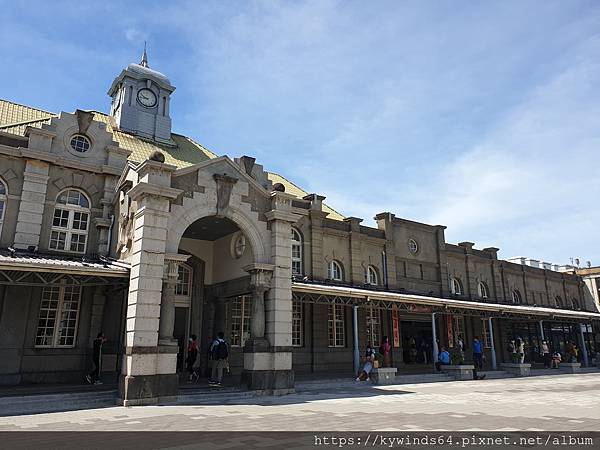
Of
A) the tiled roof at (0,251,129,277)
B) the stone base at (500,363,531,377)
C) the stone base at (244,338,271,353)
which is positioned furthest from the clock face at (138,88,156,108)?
the stone base at (500,363,531,377)

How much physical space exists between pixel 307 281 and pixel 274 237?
596 cm

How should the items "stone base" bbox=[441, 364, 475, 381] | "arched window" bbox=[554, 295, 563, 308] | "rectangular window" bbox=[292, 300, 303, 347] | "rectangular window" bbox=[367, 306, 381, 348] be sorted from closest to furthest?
1. "stone base" bbox=[441, 364, 475, 381]
2. "rectangular window" bbox=[292, 300, 303, 347]
3. "rectangular window" bbox=[367, 306, 381, 348]
4. "arched window" bbox=[554, 295, 563, 308]

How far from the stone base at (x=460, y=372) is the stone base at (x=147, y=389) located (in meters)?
13.2

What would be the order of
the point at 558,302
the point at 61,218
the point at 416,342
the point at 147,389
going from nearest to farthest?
1. the point at 147,389
2. the point at 61,218
3. the point at 416,342
4. the point at 558,302

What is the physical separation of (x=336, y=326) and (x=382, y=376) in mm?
4906

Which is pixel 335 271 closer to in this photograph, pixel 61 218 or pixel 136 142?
pixel 136 142

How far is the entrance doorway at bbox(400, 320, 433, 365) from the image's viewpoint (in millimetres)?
25422

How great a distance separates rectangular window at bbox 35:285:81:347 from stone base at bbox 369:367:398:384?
35.8 feet

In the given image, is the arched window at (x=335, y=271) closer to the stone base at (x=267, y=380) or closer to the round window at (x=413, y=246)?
the round window at (x=413, y=246)

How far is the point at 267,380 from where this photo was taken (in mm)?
13859

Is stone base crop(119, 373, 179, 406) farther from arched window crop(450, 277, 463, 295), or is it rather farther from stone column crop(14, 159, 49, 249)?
arched window crop(450, 277, 463, 295)

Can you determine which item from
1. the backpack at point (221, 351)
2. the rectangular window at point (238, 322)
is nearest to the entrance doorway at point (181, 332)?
the rectangular window at point (238, 322)

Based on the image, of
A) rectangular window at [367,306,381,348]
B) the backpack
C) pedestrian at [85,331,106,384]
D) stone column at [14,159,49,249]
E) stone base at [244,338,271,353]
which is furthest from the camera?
rectangular window at [367,306,381,348]

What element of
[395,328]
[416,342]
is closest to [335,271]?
[395,328]
